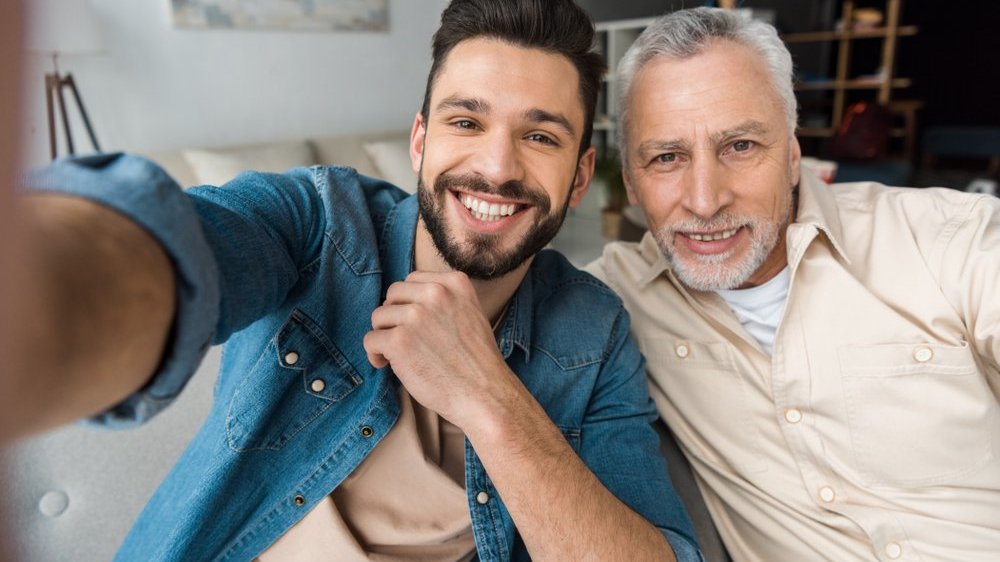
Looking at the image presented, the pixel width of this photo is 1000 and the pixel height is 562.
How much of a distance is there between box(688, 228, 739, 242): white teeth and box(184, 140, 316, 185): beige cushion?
2.56 metres

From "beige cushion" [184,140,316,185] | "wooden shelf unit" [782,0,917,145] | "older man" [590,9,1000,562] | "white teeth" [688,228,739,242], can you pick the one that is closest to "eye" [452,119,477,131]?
"older man" [590,9,1000,562]

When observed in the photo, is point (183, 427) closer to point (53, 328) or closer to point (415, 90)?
point (53, 328)

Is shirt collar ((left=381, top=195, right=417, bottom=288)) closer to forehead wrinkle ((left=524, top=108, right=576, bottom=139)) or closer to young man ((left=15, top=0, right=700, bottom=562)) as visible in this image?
young man ((left=15, top=0, right=700, bottom=562))

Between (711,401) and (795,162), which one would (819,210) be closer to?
(795,162)

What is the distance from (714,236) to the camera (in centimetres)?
116

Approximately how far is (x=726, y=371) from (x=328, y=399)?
0.73m

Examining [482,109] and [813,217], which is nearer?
[482,109]

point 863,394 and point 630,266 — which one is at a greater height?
point 630,266

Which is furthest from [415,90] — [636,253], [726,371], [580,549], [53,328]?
[53,328]

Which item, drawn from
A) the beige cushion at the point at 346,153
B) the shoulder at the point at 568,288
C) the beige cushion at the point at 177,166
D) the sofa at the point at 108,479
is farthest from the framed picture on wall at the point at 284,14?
the shoulder at the point at 568,288

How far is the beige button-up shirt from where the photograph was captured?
1.00 m

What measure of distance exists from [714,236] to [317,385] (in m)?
0.78

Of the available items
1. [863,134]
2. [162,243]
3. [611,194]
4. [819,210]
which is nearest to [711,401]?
[819,210]

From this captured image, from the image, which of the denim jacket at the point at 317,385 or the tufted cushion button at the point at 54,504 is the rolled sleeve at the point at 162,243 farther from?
the tufted cushion button at the point at 54,504
